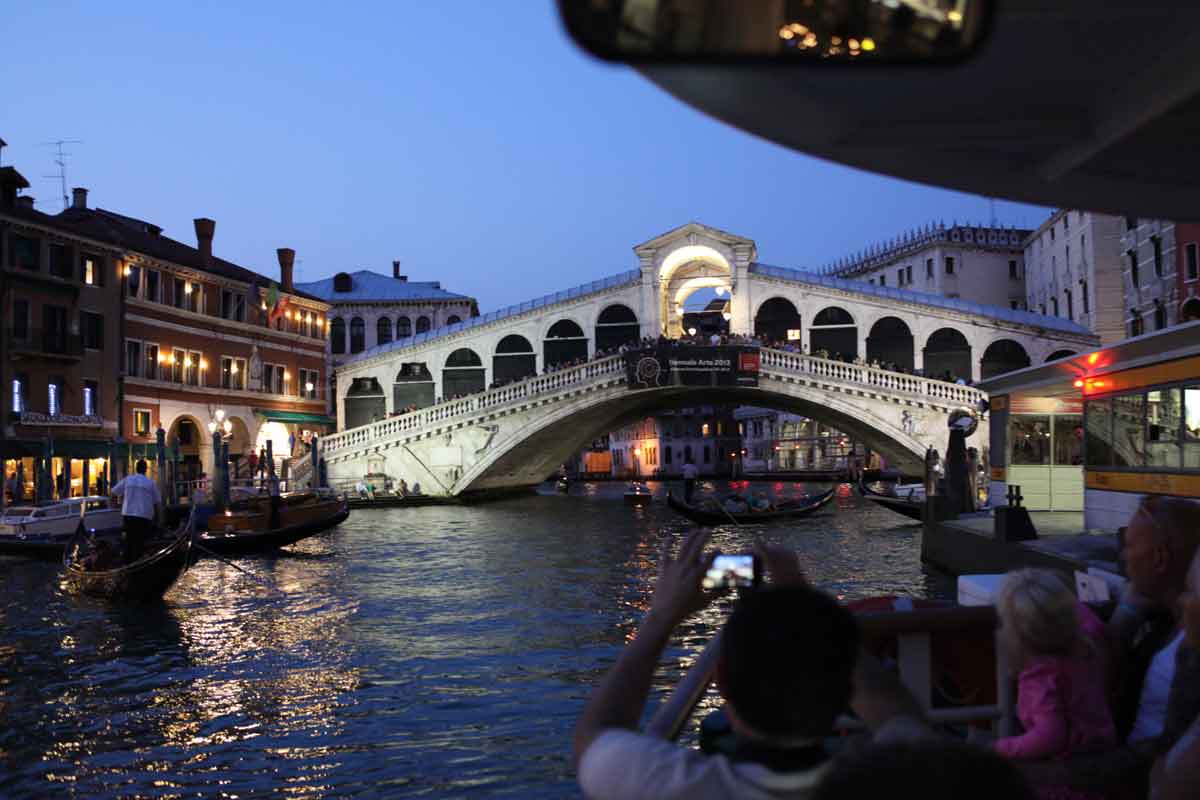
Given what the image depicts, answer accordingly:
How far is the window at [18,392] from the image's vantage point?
20.7m

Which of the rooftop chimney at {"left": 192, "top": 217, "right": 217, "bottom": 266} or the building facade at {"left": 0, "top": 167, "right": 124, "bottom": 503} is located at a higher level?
the rooftop chimney at {"left": 192, "top": 217, "right": 217, "bottom": 266}

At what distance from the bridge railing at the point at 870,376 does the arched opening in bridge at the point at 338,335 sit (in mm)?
17819

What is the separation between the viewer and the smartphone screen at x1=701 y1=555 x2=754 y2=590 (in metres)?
1.88

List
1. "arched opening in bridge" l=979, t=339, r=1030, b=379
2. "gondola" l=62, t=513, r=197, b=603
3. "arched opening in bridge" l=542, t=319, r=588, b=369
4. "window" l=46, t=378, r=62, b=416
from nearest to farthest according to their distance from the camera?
"gondola" l=62, t=513, r=197, b=603 < "window" l=46, t=378, r=62, b=416 < "arched opening in bridge" l=979, t=339, r=1030, b=379 < "arched opening in bridge" l=542, t=319, r=588, b=369

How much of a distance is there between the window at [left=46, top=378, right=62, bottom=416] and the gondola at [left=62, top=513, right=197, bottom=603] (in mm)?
11697

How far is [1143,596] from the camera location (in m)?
2.69

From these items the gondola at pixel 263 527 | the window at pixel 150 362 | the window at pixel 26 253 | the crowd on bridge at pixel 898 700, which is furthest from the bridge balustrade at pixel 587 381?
the crowd on bridge at pixel 898 700

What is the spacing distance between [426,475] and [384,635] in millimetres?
18839

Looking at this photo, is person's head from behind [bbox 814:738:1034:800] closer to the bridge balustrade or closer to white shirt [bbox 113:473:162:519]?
white shirt [bbox 113:473:162:519]

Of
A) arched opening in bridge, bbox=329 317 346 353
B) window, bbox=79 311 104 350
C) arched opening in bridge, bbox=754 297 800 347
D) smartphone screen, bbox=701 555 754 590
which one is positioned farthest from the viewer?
arched opening in bridge, bbox=329 317 346 353

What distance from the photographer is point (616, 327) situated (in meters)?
31.3

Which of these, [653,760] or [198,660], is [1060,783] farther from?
[198,660]

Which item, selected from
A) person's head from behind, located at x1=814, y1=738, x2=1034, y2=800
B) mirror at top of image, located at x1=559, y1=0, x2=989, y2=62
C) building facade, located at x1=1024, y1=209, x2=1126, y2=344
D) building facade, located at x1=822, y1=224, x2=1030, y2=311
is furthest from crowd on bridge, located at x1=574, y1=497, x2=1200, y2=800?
building facade, located at x1=822, y1=224, x2=1030, y2=311

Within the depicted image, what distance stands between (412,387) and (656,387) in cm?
949
